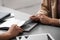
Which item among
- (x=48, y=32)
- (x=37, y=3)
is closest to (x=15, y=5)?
(x=37, y=3)

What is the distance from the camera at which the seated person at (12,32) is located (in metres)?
1.35

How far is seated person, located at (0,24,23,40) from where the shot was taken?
4.44 feet

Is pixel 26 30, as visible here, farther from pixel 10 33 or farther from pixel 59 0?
pixel 59 0

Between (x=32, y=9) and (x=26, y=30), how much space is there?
2.13 meters

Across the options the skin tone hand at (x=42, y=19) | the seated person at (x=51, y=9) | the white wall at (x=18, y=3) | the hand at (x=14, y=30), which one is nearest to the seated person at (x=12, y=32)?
the hand at (x=14, y=30)

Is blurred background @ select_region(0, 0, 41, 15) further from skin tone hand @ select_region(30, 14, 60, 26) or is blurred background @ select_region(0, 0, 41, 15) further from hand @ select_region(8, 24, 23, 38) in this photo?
hand @ select_region(8, 24, 23, 38)

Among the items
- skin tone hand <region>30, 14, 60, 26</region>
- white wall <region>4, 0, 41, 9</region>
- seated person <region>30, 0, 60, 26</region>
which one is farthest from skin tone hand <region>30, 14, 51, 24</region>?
white wall <region>4, 0, 41, 9</region>

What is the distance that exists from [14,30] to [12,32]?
1.8 inches

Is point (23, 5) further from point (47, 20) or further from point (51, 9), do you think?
point (47, 20)

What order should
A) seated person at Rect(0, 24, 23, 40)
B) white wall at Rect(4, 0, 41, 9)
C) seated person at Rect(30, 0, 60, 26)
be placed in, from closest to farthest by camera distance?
1. seated person at Rect(0, 24, 23, 40)
2. seated person at Rect(30, 0, 60, 26)
3. white wall at Rect(4, 0, 41, 9)

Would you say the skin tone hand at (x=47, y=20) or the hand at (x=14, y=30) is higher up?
the skin tone hand at (x=47, y=20)

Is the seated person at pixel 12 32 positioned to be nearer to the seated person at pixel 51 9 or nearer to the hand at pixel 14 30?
the hand at pixel 14 30

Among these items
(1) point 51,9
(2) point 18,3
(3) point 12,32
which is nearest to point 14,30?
(3) point 12,32

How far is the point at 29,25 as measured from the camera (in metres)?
1.60
